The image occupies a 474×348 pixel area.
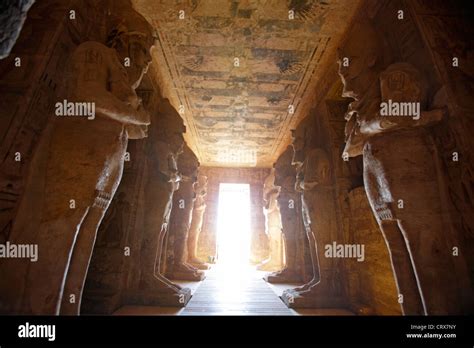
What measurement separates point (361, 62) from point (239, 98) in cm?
384

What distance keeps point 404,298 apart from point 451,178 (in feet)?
4.17

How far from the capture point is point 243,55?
197 inches

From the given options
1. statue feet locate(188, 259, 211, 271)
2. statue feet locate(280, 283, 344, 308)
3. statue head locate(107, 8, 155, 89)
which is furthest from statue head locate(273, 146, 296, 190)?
statue head locate(107, 8, 155, 89)

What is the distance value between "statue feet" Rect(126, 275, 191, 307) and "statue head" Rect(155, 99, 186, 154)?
2669 mm

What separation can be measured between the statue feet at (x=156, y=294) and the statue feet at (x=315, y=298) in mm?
1887

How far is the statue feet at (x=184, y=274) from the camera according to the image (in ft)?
21.9

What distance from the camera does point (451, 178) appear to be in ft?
7.48

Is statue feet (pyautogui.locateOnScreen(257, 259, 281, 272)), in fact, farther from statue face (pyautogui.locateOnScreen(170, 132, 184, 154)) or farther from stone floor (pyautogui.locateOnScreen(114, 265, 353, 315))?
statue face (pyautogui.locateOnScreen(170, 132, 184, 154))

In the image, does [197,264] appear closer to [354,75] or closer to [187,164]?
[187,164]

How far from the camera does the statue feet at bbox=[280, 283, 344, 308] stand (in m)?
4.15

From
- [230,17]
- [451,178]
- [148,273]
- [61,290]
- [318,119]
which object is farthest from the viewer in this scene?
[318,119]

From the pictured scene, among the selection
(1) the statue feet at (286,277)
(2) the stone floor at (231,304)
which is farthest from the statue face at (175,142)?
(1) the statue feet at (286,277)
